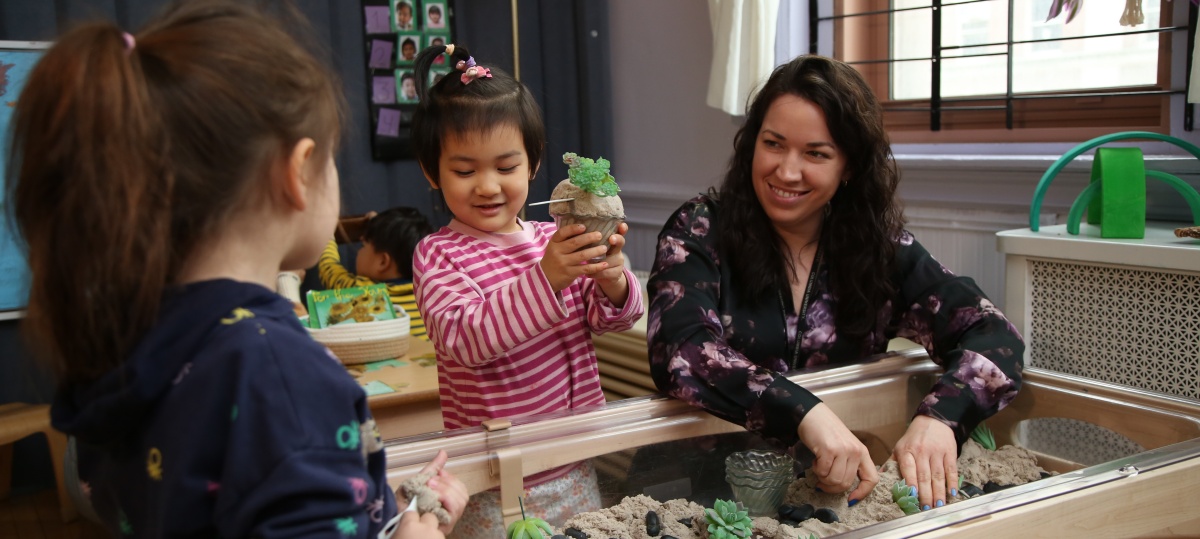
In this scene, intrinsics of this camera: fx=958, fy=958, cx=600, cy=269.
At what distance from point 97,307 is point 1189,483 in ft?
4.20

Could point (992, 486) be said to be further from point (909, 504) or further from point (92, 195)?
point (92, 195)

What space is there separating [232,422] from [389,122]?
10.6 feet

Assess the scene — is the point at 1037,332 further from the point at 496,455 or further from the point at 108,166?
the point at 108,166

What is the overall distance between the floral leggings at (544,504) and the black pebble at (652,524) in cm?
7

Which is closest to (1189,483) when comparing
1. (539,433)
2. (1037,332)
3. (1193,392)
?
(1193,392)

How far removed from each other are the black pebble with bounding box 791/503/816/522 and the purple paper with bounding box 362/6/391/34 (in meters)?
2.92

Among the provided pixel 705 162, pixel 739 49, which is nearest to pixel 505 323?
pixel 739 49

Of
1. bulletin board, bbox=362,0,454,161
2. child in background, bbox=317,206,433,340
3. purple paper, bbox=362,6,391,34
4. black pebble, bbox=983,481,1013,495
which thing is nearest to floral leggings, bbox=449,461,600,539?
black pebble, bbox=983,481,1013,495

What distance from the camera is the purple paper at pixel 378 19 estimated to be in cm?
368

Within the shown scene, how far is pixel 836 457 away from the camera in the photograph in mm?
1330

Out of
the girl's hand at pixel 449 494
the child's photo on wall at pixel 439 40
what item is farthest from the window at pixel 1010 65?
the girl's hand at pixel 449 494

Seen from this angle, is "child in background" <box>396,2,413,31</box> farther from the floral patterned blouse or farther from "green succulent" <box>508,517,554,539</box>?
"green succulent" <box>508,517,554,539</box>

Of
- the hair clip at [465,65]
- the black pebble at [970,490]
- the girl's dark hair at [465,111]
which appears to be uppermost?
the hair clip at [465,65]

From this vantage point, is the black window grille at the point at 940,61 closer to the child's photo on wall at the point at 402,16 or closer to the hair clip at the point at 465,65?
the child's photo on wall at the point at 402,16
